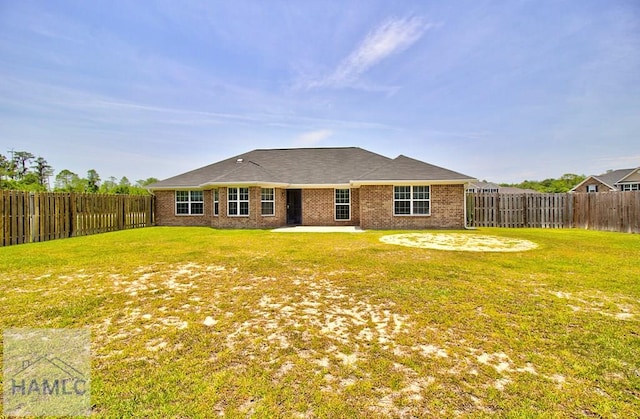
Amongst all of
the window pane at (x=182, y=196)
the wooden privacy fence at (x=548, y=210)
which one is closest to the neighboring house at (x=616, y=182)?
the wooden privacy fence at (x=548, y=210)

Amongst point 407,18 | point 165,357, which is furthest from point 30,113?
point 165,357

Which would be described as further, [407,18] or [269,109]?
[269,109]

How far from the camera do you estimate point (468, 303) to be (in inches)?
181

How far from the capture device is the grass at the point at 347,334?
7.77 ft

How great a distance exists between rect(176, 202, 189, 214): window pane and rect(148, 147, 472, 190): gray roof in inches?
53.3

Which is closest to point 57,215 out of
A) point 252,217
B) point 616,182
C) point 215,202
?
point 215,202

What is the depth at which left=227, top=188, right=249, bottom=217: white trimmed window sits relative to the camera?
58.5 feet

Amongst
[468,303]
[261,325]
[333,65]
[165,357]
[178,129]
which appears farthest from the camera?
[178,129]

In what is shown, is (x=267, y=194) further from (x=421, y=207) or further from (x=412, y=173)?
(x=421, y=207)

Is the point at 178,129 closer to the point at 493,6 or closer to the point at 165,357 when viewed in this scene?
the point at 493,6

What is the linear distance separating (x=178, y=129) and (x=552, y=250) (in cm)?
2530

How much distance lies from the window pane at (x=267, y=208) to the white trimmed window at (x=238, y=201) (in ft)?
3.24

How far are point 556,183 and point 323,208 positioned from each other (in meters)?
86.0

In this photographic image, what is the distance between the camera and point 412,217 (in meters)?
16.6
